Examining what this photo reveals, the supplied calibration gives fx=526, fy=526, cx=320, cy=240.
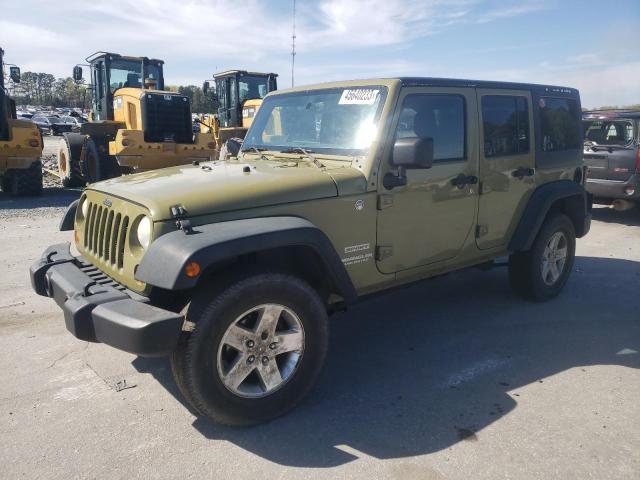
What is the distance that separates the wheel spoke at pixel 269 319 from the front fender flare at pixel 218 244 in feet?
1.20

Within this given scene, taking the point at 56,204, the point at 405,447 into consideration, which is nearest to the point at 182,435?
the point at 405,447

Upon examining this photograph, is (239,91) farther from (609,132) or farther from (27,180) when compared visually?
(609,132)

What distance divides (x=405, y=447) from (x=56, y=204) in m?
9.94

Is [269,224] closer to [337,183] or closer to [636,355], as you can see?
[337,183]

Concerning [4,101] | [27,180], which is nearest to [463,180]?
[27,180]

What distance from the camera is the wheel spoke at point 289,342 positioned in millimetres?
3062

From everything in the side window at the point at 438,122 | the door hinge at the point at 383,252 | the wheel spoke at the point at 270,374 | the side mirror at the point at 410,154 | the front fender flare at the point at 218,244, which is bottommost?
the wheel spoke at the point at 270,374

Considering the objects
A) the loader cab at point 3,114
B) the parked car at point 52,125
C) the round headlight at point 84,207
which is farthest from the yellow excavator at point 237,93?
the parked car at point 52,125

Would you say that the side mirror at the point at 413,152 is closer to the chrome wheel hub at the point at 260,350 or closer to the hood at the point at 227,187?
the hood at the point at 227,187

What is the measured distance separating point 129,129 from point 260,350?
410 inches

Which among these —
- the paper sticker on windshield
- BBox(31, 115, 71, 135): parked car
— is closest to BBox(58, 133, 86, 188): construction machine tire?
the paper sticker on windshield

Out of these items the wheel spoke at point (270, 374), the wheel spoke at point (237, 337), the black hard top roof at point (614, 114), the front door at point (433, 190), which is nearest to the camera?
the wheel spoke at point (237, 337)

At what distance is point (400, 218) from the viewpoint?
3684mm

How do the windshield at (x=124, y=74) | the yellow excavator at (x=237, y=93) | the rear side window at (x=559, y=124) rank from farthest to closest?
the yellow excavator at (x=237, y=93)
the windshield at (x=124, y=74)
the rear side window at (x=559, y=124)
